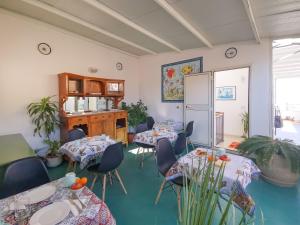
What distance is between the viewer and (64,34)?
409 centimetres

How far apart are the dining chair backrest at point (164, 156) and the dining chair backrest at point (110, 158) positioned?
1.88 ft

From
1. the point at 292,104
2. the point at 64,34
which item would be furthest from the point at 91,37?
the point at 292,104

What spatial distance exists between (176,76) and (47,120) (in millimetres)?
3645

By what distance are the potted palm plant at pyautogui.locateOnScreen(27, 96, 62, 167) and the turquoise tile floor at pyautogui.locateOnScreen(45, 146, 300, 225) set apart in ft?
1.30

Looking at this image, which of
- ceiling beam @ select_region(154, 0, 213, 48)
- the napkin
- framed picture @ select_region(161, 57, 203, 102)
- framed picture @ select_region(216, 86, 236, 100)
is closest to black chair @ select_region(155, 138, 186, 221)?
the napkin

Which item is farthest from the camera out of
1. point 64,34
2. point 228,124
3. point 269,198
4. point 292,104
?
point 292,104

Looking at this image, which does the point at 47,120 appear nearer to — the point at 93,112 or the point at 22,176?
the point at 93,112

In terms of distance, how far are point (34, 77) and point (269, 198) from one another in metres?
4.87

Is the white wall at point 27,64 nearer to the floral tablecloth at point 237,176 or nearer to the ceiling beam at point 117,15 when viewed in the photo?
the ceiling beam at point 117,15

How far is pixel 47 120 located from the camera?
3.51m

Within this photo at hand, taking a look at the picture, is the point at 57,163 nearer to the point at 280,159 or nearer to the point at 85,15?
the point at 85,15

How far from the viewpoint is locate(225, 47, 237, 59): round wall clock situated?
4.09m

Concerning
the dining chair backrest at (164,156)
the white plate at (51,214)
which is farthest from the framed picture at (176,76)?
the white plate at (51,214)

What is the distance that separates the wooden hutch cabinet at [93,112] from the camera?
3834mm
